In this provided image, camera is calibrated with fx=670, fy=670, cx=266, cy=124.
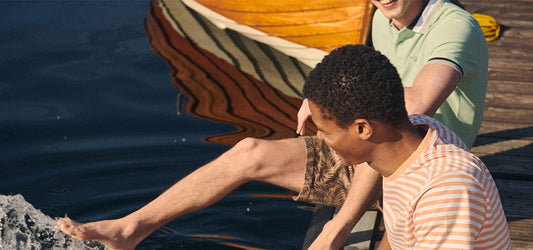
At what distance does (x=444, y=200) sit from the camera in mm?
1955

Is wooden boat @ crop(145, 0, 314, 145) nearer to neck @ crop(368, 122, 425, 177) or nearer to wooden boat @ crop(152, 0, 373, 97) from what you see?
wooden boat @ crop(152, 0, 373, 97)

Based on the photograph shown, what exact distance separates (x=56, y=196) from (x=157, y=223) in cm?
181

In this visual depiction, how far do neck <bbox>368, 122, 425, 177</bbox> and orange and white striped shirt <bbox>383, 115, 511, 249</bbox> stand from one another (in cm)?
2

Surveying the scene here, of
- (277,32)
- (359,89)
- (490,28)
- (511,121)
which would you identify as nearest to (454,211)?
(359,89)

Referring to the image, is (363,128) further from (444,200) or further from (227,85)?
(227,85)

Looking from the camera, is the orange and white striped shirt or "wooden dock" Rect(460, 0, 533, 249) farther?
"wooden dock" Rect(460, 0, 533, 249)

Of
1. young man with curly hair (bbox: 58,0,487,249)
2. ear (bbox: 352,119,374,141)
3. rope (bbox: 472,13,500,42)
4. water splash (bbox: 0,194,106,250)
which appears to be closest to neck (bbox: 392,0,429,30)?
young man with curly hair (bbox: 58,0,487,249)

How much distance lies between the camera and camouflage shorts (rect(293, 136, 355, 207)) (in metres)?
3.19

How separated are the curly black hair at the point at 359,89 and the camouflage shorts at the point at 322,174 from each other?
104 cm

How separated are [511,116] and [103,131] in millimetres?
3315

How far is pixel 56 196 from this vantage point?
466 centimetres

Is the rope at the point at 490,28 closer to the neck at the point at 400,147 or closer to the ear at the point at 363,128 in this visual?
the neck at the point at 400,147

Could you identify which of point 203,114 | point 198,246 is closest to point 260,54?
point 203,114

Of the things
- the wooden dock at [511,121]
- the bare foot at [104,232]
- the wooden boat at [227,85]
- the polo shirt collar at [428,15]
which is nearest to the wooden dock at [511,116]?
the wooden dock at [511,121]
